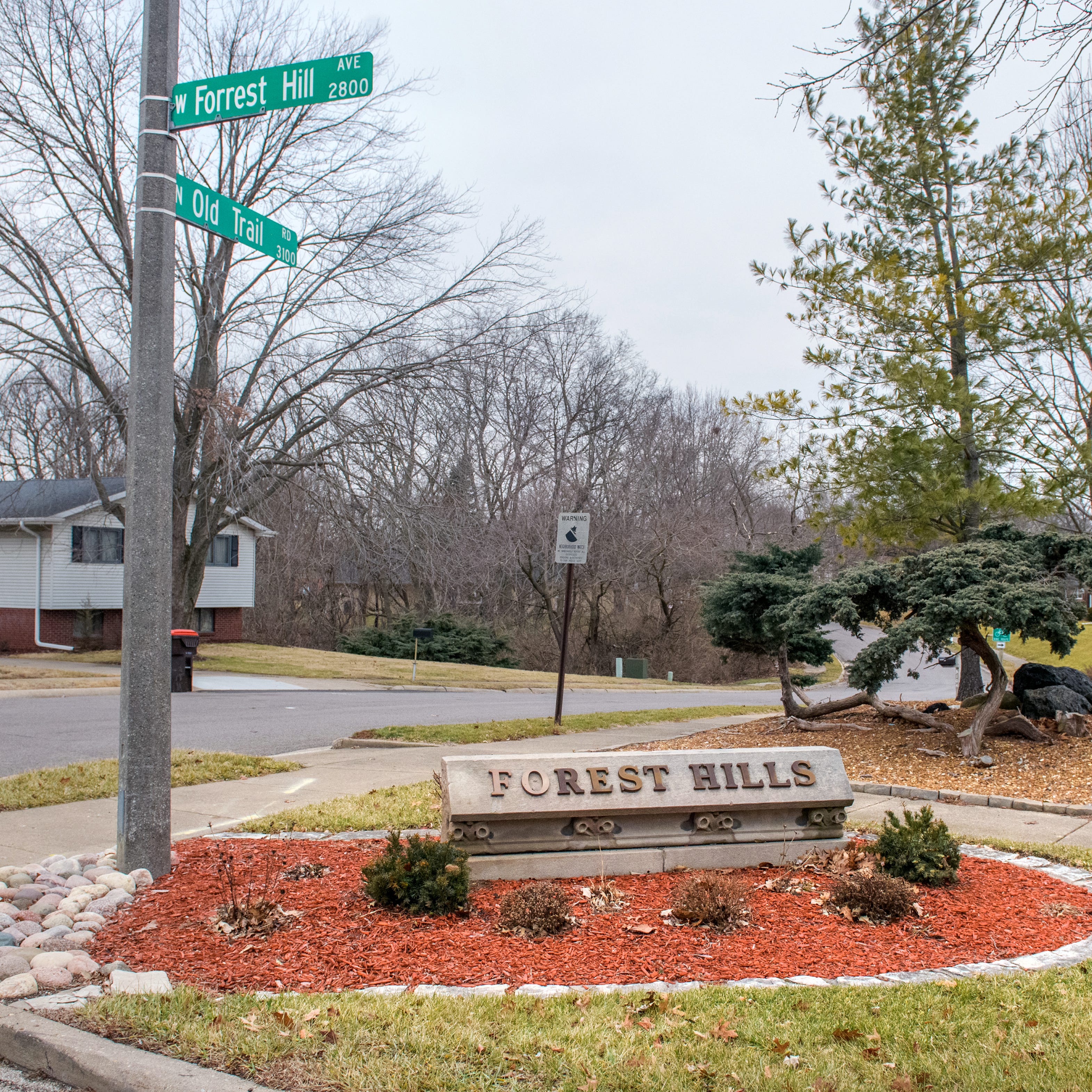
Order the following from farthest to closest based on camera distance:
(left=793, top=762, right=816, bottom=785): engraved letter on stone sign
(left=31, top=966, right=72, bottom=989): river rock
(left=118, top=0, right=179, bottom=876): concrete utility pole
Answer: (left=793, top=762, right=816, bottom=785): engraved letter on stone sign
(left=118, top=0, right=179, bottom=876): concrete utility pole
(left=31, top=966, right=72, bottom=989): river rock

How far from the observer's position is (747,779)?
604 centimetres

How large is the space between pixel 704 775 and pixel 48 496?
31.6 m

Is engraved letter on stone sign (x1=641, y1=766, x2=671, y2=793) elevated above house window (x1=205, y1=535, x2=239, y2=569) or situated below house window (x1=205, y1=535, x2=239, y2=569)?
below

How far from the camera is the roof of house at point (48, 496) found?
101ft

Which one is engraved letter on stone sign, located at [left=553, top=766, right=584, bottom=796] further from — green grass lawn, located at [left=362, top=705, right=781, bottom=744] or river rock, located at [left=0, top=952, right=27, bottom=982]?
green grass lawn, located at [left=362, top=705, right=781, bottom=744]

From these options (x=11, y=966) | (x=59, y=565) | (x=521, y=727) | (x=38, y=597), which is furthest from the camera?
(x=59, y=565)

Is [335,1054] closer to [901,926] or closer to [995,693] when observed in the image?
[901,926]

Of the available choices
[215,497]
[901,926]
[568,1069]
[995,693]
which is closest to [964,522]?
[995,693]

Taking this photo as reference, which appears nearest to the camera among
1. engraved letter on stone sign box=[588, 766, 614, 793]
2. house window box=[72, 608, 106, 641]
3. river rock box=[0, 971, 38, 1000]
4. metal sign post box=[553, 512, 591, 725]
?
river rock box=[0, 971, 38, 1000]

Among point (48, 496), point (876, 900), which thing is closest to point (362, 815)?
point (876, 900)

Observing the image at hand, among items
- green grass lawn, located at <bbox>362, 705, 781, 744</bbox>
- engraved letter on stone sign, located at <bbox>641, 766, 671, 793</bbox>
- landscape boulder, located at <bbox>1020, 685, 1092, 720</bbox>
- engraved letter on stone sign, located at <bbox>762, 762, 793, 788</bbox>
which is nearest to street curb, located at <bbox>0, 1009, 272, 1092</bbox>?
engraved letter on stone sign, located at <bbox>641, 766, 671, 793</bbox>

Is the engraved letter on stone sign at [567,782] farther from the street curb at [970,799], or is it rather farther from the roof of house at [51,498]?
the roof of house at [51,498]

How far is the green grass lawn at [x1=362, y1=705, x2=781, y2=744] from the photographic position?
13227mm

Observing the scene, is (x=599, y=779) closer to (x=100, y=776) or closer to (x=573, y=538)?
(x=100, y=776)
